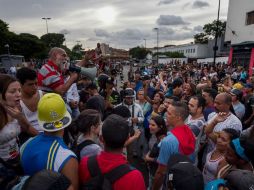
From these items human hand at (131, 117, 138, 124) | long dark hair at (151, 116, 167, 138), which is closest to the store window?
human hand at (131, 117, 138, 124)

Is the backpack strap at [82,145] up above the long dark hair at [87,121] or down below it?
below

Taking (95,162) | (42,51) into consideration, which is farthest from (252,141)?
(42,51)

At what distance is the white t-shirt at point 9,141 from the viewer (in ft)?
7.52

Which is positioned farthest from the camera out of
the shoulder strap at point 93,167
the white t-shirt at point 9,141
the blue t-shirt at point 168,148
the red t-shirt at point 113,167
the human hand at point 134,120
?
the human hand at point 134,120

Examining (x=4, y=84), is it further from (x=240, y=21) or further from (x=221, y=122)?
(x=240, y=21)

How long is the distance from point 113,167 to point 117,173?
0.06 m

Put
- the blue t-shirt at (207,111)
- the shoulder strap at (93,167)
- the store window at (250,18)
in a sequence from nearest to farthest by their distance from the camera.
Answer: the shoulder strap at (93,167), the blue t-shirt at (207,111), the store window at (250,18)

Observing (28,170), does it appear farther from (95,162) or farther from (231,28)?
(231,28)

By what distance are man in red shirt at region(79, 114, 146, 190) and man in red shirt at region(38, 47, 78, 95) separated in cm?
161

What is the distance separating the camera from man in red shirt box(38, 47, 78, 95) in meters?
3.48

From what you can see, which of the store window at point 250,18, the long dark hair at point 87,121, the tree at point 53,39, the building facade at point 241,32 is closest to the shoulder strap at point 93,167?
the long dark hair at point 87,121

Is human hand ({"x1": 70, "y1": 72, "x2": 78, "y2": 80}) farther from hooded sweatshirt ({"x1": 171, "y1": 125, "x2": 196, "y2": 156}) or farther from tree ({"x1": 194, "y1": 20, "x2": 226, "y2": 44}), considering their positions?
tree ({"x1": 194, "y1": 20, "x2": 226, "y2": 44})

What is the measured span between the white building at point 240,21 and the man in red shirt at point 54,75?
98.9 feet

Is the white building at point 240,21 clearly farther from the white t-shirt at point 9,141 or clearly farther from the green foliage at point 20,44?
the white t-shirt at point 9,141
